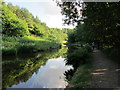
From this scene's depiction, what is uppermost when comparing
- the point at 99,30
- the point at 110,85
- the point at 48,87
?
the point at 99,30

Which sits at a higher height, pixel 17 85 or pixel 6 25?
pixel 6 25

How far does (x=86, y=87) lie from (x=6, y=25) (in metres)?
39.5

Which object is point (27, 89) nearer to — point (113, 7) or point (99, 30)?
point (99, 30)

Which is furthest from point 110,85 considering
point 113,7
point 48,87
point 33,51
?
point 33,51

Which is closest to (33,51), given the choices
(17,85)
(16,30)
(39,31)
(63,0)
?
(16,30)

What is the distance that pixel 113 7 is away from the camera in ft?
20.5

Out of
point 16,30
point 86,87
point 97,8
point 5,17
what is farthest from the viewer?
point 16,30

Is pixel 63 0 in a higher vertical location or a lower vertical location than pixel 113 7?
higher

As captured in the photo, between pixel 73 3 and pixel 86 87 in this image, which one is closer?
pixel 86 87

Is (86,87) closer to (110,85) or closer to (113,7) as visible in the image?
(110,85)

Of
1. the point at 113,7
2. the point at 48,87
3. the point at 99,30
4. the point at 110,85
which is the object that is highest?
the point at 113,7

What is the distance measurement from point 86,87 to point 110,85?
123cm

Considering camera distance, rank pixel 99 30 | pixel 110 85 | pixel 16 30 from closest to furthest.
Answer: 1. pixel 110 85
2. pixel 99 30
3. pixel 16 30

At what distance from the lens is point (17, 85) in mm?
9305
